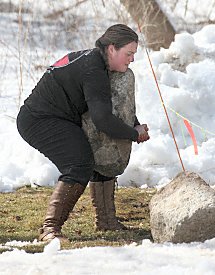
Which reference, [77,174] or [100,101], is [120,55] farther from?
[77,174]

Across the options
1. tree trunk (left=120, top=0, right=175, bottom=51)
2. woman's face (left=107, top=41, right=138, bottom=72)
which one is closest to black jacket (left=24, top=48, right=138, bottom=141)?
woman's face (left=107, top=41, right=138, bottom=72)

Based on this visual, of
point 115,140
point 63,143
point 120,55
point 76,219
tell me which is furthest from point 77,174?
point 76,219

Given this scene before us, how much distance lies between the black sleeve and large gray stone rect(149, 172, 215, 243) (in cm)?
63

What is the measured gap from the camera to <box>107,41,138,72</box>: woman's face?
5.85 meters

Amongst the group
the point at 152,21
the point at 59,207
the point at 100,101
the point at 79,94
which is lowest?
the point at 59,207

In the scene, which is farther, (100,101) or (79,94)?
(79,94)

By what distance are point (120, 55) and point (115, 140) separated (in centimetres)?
63

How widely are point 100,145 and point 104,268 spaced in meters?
1.63

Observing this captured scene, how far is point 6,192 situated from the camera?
325 inches

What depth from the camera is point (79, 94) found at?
5.80 metres

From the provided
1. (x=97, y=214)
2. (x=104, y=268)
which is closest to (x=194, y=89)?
(x=97, y=214)

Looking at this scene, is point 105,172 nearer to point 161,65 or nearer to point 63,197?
point 63,197

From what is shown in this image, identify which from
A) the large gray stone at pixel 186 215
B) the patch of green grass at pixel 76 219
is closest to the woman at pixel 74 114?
the patch of green grass at pixel 76 219

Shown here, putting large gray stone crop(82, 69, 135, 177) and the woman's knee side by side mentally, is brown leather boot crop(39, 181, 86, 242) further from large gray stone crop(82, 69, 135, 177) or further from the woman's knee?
large gray stone crop(82, 69, 135, 177)
